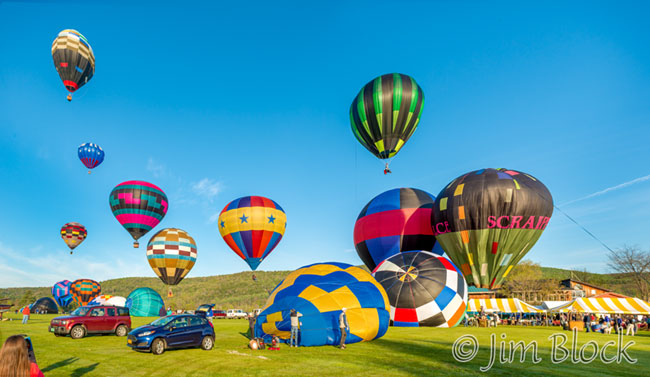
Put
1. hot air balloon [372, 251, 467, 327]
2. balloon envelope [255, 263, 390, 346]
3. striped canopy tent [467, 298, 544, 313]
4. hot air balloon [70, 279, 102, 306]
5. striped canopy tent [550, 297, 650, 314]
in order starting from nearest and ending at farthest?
balloon envelope [255, 263, 390, 346], hot air balloon [372, 251, 467, 327], striped canopy tent [550, 297, 650, 314], striped canopy tent [467, 298, 544, 313], hot air balloon [70, 279, 102, 306]

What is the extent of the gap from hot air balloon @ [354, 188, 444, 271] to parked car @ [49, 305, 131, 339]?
65.7 feet

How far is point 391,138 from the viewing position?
30641mm

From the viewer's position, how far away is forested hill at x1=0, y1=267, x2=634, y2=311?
286ft

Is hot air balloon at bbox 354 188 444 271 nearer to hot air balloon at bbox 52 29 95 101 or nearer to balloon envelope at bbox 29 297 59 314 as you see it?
hot air balloon at bbox 52 29 95 101

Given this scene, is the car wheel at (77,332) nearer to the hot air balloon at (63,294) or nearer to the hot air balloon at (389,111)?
the hot air balloon at (389,111)

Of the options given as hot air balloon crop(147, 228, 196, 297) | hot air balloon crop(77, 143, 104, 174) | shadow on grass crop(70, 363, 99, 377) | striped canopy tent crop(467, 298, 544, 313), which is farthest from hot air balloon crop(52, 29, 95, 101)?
striped canopy tent crop(467, 298, 544, 313)

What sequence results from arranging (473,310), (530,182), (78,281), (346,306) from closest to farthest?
1. (346,306)
2. (530,182)
3. (473,310)
4. (78,281)

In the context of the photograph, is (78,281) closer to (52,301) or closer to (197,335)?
(52,301)

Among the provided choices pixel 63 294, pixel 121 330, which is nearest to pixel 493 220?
pixel 121 330

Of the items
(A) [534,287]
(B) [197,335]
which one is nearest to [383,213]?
(B) [197,335]

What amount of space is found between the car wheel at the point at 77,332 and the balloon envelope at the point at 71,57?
2710 cm

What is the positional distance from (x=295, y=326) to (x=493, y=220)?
56.4 feet

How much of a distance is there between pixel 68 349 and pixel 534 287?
6935 centimetres

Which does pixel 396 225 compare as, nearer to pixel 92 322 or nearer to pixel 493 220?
pixel 493 220
